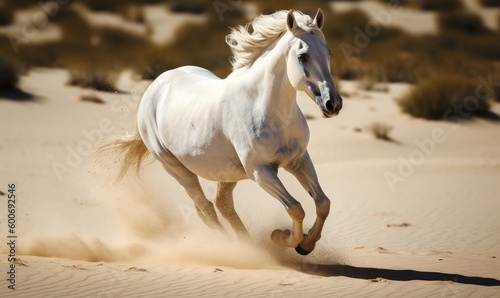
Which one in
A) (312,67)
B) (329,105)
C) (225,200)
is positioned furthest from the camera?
(225,200)

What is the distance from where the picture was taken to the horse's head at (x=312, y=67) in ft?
19.4

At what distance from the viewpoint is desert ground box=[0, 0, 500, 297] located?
253 inches

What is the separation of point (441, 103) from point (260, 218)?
10619 mm

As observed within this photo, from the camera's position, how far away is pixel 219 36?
34.2 metres

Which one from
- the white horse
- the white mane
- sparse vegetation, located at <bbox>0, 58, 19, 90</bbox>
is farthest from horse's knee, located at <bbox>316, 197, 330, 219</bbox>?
sparse vegetation, located at <bbox>0, 58, 19, 90</bbox>

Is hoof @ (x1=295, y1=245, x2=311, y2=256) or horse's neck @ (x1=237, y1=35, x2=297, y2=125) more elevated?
horse's neck @ (x1=237, y1=35, x2=297, y2=125)

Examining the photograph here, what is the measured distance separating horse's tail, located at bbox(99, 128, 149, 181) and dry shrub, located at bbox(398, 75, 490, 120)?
34.2ft

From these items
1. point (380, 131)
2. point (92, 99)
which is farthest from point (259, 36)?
point (92, 99)

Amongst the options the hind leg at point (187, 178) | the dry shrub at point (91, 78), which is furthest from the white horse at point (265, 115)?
the dry shrub at point (91, 78)

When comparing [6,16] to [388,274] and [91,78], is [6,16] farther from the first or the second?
[388,274]

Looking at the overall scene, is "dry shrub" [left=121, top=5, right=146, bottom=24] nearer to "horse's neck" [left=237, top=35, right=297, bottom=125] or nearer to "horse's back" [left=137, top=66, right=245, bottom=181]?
"horse's back" [left=137, top=66, right=245, bottom=181]

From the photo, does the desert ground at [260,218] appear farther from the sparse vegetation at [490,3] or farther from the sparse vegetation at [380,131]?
the sparse vegetation at [490,3]

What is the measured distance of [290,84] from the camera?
6426 millimetres

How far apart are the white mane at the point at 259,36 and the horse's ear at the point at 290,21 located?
80 millimetres
